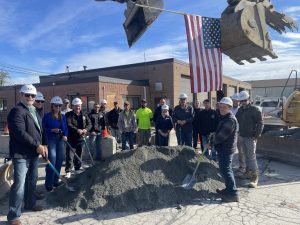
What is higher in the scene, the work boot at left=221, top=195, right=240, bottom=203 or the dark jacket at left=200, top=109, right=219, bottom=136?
the dark jacket at left=200, top=109, right=219, bottom=136

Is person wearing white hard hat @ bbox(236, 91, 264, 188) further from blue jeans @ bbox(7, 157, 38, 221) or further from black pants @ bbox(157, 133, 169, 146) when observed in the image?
blue jeans @ bbox(7, 157, 38, 221)

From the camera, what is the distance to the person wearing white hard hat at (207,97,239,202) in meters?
5.63

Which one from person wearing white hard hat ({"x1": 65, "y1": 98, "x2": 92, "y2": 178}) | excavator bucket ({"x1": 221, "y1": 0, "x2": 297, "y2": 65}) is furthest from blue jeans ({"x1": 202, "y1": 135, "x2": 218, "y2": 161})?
person wearing white hard hat ({"x1": 65, "y1": 98, "x2": 92, "y2": 178})

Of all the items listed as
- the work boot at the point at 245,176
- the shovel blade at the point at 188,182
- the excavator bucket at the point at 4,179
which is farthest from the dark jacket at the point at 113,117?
the excavator bucket at the point at 4,179

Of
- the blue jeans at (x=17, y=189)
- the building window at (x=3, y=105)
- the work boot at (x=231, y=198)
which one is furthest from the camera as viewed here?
the building window at (x=3, y=105)

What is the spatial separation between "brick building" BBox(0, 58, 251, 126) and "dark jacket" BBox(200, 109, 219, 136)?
13.8m

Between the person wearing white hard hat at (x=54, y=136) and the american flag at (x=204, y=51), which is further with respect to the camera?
the american flag at (x=204, y=51)

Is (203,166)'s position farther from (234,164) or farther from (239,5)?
(239,5)

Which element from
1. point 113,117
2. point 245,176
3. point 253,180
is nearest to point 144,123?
point 113,117

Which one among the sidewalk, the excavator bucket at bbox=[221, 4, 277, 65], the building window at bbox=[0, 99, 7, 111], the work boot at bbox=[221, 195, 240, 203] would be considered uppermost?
the excavator bucket at bbox=[221, 4, 277, 65]

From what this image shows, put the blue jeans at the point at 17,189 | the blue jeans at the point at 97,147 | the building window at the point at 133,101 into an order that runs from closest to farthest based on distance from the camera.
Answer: the blue jeans at the point at 17,189 → the blue jeans at the point at 97,147 → the building window at the point at 133,101

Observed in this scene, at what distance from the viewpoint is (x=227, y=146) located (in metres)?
5.74

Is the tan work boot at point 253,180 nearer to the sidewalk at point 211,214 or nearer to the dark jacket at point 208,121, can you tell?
the sidewalk at point 211,214

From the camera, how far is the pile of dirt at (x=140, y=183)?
215 inches
